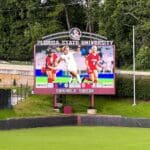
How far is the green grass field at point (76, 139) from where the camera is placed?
16.0 metres

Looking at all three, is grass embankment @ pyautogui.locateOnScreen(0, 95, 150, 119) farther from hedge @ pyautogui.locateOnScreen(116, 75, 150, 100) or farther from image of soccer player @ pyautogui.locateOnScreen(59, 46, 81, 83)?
image of soccer player @ pyautogui.locateOnScreen(59, 46, 81, 83)

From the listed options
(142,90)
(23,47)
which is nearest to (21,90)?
(142,90)

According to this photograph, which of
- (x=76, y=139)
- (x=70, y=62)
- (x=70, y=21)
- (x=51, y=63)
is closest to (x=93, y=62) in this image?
(x=70, y=62)

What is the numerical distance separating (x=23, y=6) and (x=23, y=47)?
3.85 m

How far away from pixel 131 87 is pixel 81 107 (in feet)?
9.26

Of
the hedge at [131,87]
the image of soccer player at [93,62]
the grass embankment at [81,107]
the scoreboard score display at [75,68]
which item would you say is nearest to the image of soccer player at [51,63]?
the scoreboard score display at [75,68]

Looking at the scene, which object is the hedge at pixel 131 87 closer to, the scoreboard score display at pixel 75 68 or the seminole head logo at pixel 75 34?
the scoreboard score display at pixel 75 68

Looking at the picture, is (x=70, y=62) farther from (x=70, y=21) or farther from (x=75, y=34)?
(x=70, y=21)

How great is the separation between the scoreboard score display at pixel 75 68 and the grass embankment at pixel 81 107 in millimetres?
855

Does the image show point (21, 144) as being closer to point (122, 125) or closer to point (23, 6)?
point (122, 125)

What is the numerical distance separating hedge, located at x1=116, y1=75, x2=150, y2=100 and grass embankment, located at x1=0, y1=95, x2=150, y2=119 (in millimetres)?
334

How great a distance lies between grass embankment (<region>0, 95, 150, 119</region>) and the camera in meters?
26.0

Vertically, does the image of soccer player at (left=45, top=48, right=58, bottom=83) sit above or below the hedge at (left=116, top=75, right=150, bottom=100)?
above

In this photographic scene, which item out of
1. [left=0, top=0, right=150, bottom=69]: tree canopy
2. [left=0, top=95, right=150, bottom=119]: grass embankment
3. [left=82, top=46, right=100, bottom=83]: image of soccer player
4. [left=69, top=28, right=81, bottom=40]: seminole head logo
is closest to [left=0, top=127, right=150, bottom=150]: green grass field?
[left=0, top=95, right=150, bottom=119]: grass embankment
